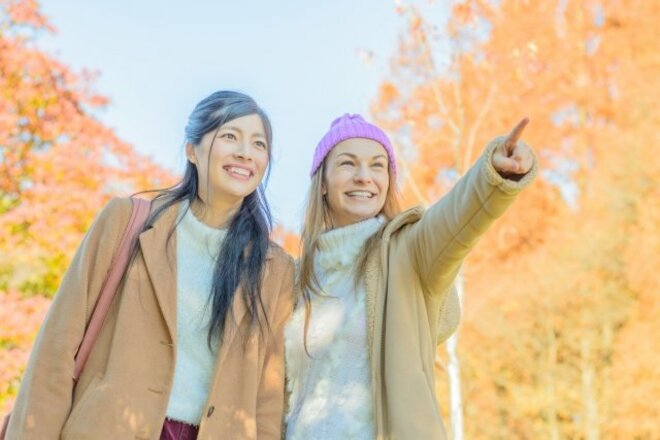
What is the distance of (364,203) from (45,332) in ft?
3.89

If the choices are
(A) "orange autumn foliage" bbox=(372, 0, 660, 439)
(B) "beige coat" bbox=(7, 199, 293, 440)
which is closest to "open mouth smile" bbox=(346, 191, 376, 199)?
(B) "beige coat" bbox=(7, 199, 293, 440)

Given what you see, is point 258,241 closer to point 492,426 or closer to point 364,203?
point 364,203

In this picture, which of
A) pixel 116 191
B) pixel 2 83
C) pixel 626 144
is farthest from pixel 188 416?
pixel 626 144

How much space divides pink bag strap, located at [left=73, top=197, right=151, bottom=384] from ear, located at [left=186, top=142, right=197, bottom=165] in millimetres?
273

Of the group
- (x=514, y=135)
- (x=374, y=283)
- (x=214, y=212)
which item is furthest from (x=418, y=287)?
(x=214, y=212)

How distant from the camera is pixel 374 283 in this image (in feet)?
8.41

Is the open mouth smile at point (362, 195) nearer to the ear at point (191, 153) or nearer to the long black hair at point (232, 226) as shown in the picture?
the long black hair at point (232, 226)

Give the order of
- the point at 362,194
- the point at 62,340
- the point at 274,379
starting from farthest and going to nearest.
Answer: the point at 362,194
the point at 274,379
the point at 62,340

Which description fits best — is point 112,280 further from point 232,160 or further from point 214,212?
point 232,160

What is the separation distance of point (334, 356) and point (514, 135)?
0.99 m

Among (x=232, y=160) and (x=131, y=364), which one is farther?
(x=232, y=160)

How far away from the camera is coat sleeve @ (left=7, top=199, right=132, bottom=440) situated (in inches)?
88.7

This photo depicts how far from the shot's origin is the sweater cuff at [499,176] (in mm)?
2061

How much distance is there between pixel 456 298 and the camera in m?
2.78
